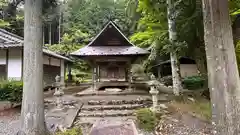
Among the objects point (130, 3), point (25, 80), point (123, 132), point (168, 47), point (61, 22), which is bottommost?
point (123, 132)

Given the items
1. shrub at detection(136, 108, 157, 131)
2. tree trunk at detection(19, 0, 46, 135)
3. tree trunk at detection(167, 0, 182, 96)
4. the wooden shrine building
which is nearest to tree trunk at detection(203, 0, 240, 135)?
shrub at detection(136, 108, 157, 131)

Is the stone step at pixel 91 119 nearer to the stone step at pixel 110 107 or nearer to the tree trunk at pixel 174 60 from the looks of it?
the stone step at pixel 110 107

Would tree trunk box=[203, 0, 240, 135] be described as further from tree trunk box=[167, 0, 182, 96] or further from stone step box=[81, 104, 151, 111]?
tree trunk box=[167, 0, 182, 96]

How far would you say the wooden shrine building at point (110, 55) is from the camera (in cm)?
1175

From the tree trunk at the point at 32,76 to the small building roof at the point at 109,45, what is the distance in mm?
7093

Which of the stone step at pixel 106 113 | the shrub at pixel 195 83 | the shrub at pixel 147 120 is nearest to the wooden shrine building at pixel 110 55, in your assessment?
the shrub at pixel 195 83

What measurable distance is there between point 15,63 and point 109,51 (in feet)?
18.2

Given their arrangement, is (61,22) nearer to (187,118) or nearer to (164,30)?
(164,30)

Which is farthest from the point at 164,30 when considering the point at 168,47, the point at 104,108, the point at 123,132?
the point at 123,132

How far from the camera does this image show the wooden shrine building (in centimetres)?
1175

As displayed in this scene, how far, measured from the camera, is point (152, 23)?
12.3 metres

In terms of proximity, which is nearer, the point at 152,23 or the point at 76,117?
the point at 76,117

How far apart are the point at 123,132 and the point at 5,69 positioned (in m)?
8.43

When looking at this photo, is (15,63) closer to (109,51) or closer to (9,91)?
(9,91)
